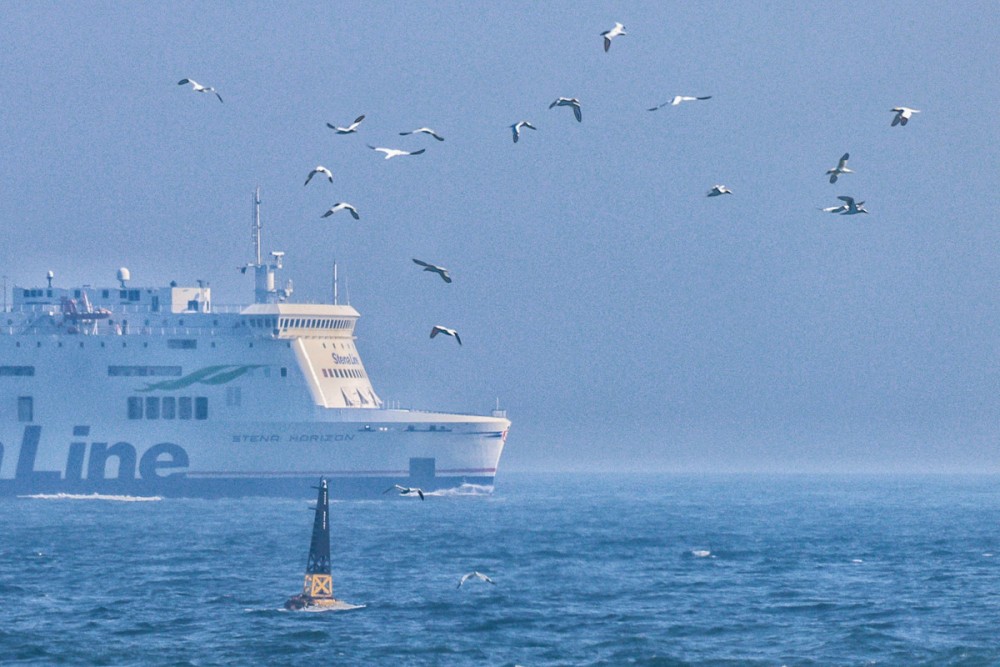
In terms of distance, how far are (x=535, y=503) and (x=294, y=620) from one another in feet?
200

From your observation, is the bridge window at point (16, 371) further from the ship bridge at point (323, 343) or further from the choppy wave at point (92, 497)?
the ship bridge at point (323, 343)

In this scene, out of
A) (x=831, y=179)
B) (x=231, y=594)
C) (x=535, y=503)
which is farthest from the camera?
(x=535, y=503)

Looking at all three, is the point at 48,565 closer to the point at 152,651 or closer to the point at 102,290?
the point at 152,651

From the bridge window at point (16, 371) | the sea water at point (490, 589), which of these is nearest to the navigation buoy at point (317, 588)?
the sea water at point (490, 589)

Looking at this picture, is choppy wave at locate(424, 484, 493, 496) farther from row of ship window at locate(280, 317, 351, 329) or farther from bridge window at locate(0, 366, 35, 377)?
bridge window at locate(0, 366, 35, 377)

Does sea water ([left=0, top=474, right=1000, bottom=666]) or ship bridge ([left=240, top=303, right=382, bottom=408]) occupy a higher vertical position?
ship bridge ([left=240, top=303, right=382, bottom=408])

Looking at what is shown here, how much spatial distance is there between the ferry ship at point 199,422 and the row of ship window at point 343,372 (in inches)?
52.8

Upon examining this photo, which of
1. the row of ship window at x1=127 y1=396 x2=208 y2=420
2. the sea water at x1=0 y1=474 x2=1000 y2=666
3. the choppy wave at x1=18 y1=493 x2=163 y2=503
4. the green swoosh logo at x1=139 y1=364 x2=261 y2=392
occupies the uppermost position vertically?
the green swoosh logo at x1=139 y1=364 x2=261 y2=392

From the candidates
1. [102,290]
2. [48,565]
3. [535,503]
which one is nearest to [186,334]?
[102,290]

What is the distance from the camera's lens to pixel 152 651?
43844 millimetres

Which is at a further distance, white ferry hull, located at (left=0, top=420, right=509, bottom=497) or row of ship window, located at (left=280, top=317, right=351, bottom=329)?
row of ship window, located at (left=280, top=317, right=351, bottom=329)

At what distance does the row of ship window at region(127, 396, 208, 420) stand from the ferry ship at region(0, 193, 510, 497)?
4cm

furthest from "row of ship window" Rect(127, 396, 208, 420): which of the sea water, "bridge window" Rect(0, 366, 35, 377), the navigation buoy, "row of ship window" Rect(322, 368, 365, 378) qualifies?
the navigation buoy

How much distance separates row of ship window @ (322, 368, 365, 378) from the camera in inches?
3760
